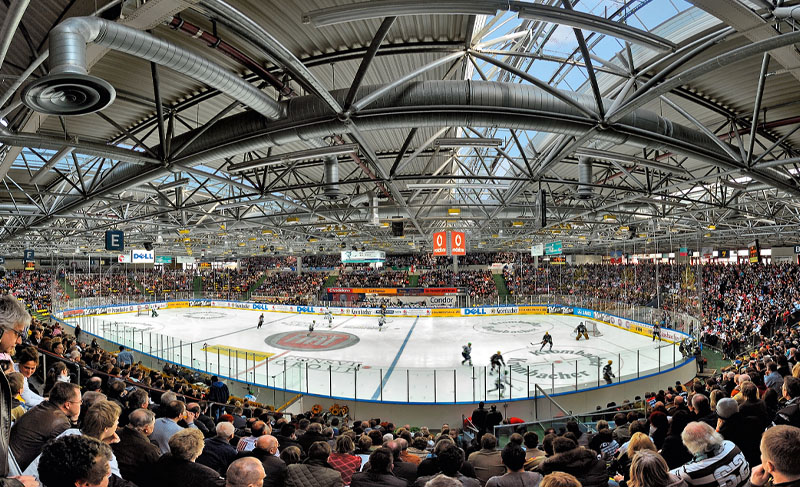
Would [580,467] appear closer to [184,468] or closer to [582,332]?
[184,468]

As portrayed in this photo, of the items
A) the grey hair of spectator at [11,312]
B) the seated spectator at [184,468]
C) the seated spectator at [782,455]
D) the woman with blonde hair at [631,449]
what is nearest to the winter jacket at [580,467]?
the woman with blonde hair at [631,449]

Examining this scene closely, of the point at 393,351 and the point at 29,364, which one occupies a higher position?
the point at 29,364

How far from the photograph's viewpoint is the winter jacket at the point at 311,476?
146 inches

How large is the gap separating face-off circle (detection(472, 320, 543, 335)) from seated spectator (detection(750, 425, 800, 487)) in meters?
26.6

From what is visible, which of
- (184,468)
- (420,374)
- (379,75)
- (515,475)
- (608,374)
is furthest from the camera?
(608,374)

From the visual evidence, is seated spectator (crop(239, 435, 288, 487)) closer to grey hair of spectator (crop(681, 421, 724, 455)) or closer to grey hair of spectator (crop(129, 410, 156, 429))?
grey hair of spectator (crop(129, 410, 156, 429))

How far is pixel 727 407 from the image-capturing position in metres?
4.25

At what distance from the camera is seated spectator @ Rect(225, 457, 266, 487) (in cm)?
279

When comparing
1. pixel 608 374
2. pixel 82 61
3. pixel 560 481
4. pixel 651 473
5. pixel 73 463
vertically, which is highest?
pixel 82 61

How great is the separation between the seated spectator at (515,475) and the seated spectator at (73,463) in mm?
2907

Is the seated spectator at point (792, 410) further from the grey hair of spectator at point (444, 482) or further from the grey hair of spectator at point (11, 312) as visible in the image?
the grey hair of spectator at point (11, 312)

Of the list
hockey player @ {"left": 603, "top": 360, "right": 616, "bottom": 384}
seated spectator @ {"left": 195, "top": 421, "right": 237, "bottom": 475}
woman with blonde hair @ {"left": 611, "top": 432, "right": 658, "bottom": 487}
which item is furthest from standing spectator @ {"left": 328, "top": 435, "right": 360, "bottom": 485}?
→ hockey player @ {"left": 603, "top": 360, "right": 616, "bottom": 384}

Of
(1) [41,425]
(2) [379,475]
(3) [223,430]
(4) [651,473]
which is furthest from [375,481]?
(1) [41,425]

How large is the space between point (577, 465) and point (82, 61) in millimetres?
6237
